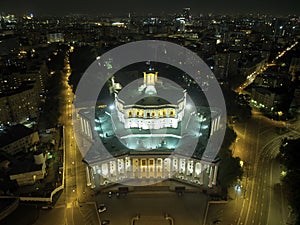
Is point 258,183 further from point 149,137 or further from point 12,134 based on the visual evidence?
point 12,134

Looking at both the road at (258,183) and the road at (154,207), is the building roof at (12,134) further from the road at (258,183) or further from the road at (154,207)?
the road at (258,183)

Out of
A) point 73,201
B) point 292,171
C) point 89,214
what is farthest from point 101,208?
point 292,171

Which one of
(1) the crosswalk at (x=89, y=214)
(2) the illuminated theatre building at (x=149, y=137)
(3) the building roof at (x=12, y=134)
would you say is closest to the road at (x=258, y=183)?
(2) the illuminated theatre building at (x=149, y=137)

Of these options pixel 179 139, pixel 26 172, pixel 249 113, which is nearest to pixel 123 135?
pixel 179 139

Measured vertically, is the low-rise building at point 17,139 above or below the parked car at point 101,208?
above

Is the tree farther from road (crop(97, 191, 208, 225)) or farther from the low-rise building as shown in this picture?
the low-rise building

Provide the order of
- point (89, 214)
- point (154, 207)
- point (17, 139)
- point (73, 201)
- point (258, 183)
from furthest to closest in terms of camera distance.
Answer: point (17, 139) → point (258, 183) → point (73, 201) → point (154, 207) → point (89, 214)

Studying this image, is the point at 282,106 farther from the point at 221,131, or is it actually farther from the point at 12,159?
the point at 12,159
